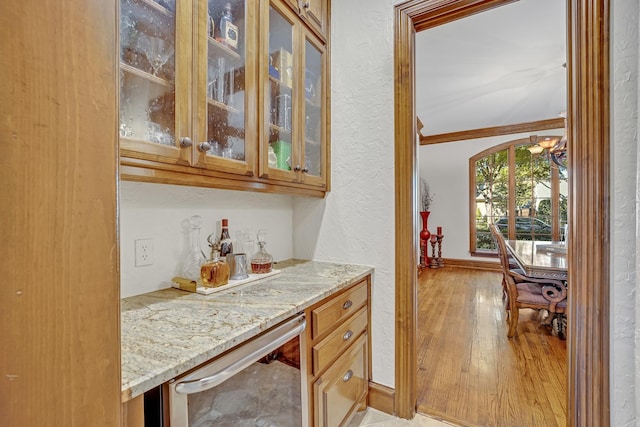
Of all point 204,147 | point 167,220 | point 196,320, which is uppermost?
point 204,147

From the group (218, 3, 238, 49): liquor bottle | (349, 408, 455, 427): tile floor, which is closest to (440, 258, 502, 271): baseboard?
(349, 408, 455, 427): tile floor

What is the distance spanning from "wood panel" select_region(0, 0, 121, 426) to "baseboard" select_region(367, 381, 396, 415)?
5.05 ft

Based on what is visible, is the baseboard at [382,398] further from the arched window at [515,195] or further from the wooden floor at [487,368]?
the arched window at [515,195]

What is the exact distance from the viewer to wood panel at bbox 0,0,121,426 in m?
0.34

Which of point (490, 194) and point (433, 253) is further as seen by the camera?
point (433, 253)

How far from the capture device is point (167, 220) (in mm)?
1291

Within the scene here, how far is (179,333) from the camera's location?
0.82m

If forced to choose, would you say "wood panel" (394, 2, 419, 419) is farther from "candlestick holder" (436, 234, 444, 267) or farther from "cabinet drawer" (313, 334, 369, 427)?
"candlestick holder" (436, 234, 444, 267)

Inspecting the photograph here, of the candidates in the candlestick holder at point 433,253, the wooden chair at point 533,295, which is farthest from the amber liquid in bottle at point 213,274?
the candlestick holder at point 433,253

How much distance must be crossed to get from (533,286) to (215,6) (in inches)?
121

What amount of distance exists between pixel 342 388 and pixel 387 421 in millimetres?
443

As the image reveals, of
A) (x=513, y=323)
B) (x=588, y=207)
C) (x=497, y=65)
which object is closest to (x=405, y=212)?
(x=588, y=207)

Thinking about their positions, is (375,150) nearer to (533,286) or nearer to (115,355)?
(115,355)

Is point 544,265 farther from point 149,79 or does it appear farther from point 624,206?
point 149,79
